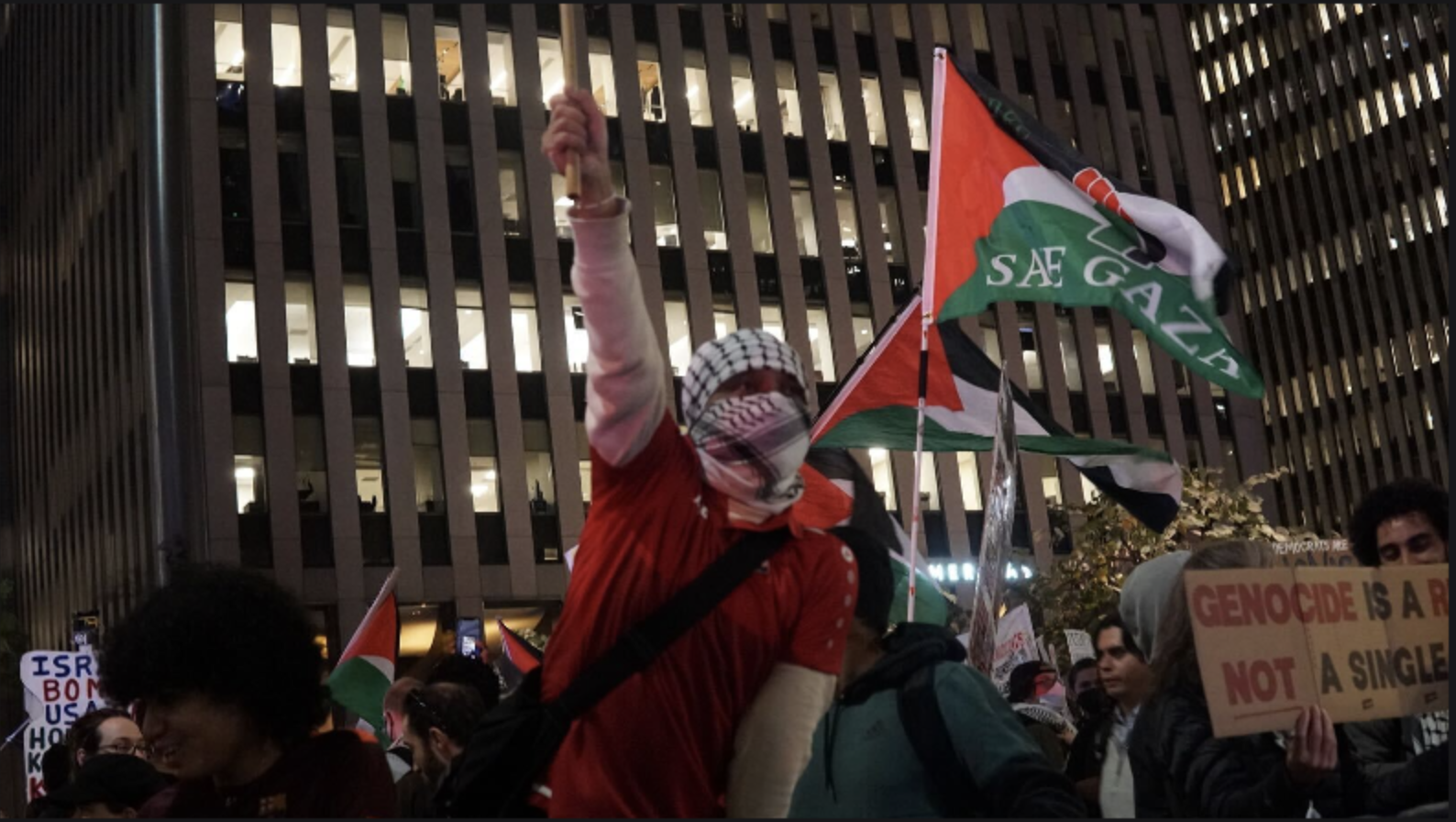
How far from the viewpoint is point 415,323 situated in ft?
141

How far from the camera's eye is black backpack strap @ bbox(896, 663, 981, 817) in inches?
158

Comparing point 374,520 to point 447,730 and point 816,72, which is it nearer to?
point 816,72

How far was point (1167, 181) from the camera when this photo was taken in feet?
180

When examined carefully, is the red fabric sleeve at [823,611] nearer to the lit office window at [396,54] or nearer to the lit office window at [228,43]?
the lit office window at [228,43]

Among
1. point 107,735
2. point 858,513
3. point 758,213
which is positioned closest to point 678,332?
point 758,213

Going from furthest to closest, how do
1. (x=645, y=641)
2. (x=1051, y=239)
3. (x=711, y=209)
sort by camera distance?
(x=711, y=209)
(x=1051, y=239)
(x=645, y=641)

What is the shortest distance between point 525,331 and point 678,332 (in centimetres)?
421

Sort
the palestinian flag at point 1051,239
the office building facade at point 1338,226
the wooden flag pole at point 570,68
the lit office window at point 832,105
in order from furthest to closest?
the office building facade at point 1338,226 → the lit office window at point 832,105 → the palestinian flag at point 1051,239 → the wooden flag pole at point 570,68

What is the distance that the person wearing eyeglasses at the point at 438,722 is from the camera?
6715 mm

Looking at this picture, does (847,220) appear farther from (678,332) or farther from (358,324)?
(358,324)

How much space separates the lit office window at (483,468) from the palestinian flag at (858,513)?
118 ft

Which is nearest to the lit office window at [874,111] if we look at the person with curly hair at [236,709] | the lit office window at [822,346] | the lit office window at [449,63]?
the lit office window at [822,346]

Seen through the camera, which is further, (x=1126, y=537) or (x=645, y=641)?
(x=1126, y=537)

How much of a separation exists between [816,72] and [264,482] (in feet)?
67.2
